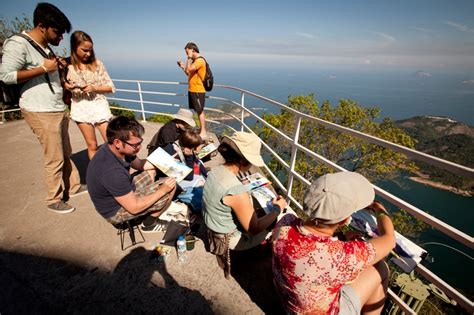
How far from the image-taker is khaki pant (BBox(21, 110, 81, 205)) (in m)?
2.65

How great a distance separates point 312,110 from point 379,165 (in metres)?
6.76

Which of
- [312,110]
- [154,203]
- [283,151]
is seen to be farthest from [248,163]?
[283,151]

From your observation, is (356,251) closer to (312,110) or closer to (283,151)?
(312,110)

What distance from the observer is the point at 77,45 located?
9.23ft

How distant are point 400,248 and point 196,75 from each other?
183 inches

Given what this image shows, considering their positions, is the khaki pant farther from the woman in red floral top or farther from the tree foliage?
the tree foliage

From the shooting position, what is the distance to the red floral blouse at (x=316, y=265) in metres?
1.31

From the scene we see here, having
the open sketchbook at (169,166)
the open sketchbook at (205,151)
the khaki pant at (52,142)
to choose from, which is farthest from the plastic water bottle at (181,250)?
the khaki pant at (52,142)

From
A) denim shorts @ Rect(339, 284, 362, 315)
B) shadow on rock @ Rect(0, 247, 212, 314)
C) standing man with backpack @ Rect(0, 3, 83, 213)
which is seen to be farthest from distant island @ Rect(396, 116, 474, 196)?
standing man with backpack @ Rect(0, 3, 83, 213)

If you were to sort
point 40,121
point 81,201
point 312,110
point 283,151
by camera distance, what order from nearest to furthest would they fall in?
point 40,121 → point 81,201 → point 312,110 → point 283,151

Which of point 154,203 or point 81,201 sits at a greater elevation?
point 154,203

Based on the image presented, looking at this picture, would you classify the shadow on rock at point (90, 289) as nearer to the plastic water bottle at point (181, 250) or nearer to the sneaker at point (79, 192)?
the plastic water bottle at point (181, 250)

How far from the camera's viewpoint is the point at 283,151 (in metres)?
19.5

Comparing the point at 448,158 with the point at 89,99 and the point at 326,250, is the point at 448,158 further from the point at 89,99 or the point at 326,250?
the point at 89,99
